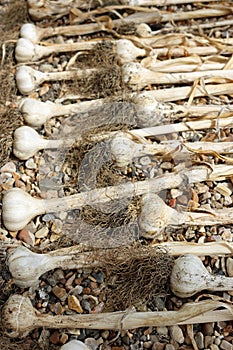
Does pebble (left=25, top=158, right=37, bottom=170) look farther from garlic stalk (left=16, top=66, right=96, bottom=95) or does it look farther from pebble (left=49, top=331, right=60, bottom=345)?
pebble (left=49, top=331, right=60, bottom=345)

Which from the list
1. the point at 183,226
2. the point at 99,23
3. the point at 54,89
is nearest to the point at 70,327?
the point at 183,226

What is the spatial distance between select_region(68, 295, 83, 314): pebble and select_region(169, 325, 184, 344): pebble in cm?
24

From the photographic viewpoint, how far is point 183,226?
170cm

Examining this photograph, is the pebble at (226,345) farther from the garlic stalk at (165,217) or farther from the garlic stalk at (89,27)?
the garlic stalk at (89,27)

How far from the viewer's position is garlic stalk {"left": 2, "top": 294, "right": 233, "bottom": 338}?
4.94 ft

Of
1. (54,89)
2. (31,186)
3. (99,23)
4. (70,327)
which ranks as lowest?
(70,327)

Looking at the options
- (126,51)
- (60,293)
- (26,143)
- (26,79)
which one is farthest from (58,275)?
(126,51)

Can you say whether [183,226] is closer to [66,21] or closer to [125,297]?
[125,297]

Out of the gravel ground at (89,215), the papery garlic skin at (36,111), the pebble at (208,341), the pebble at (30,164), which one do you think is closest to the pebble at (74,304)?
the gravel ground at (89,215)

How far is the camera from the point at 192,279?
1516mm

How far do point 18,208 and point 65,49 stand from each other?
2.32 feet

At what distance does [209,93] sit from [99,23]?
52 cm

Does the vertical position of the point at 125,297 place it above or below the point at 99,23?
below

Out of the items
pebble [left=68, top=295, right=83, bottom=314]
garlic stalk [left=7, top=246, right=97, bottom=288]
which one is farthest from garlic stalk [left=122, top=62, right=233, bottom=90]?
pebble [left=68, top=295, right=83, bottom=314]
